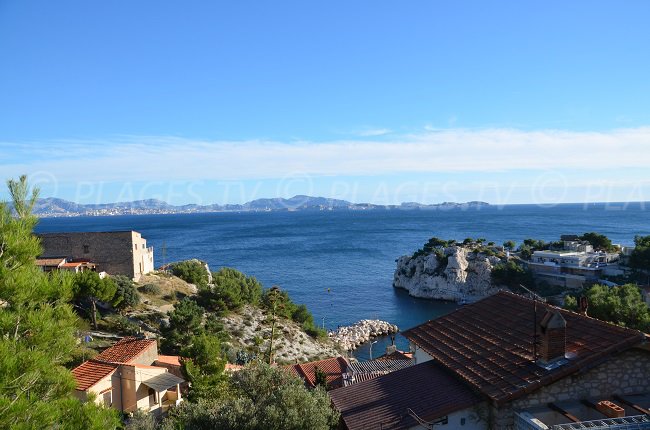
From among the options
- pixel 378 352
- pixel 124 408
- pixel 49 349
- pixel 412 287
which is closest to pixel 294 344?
pixel 378 352

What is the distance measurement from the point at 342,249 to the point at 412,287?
45082mm

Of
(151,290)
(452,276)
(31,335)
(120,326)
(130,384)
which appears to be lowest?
(452,276)

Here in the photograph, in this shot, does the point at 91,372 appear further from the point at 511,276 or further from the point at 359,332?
the point at 511,276

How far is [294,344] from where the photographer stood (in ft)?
114

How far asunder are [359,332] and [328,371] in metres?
22.3

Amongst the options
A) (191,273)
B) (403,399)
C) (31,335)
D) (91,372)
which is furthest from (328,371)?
(191,273)

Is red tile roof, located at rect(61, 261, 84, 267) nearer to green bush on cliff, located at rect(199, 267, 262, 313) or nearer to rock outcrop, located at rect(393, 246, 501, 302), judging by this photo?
green bush on cliff, located at rect(199, 267, 262, 313)

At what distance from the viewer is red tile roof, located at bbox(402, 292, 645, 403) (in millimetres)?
9078

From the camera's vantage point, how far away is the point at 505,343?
1102 cm

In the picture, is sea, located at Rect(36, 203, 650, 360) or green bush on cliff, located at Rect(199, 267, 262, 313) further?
sea, located at Rect(36, 203, 650, 360)

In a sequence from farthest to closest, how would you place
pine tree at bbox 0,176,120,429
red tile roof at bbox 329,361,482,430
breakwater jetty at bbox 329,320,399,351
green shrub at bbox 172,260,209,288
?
green shrub at bbox 172,260,209,288 → breakwater jetty at bbox 329,320,399,351 → red tile roof at bbox 329,361,482,430 → pine tree at bbox 0,176,120,429

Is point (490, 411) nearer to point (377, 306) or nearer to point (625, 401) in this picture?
point (625, 401)

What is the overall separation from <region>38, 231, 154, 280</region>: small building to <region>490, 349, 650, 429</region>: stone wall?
1398 inches

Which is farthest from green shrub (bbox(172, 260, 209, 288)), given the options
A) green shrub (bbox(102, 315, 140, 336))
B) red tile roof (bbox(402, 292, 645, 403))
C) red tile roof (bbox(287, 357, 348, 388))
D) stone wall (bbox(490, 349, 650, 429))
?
stone wall (bbox(490, 349, 650, 429))
